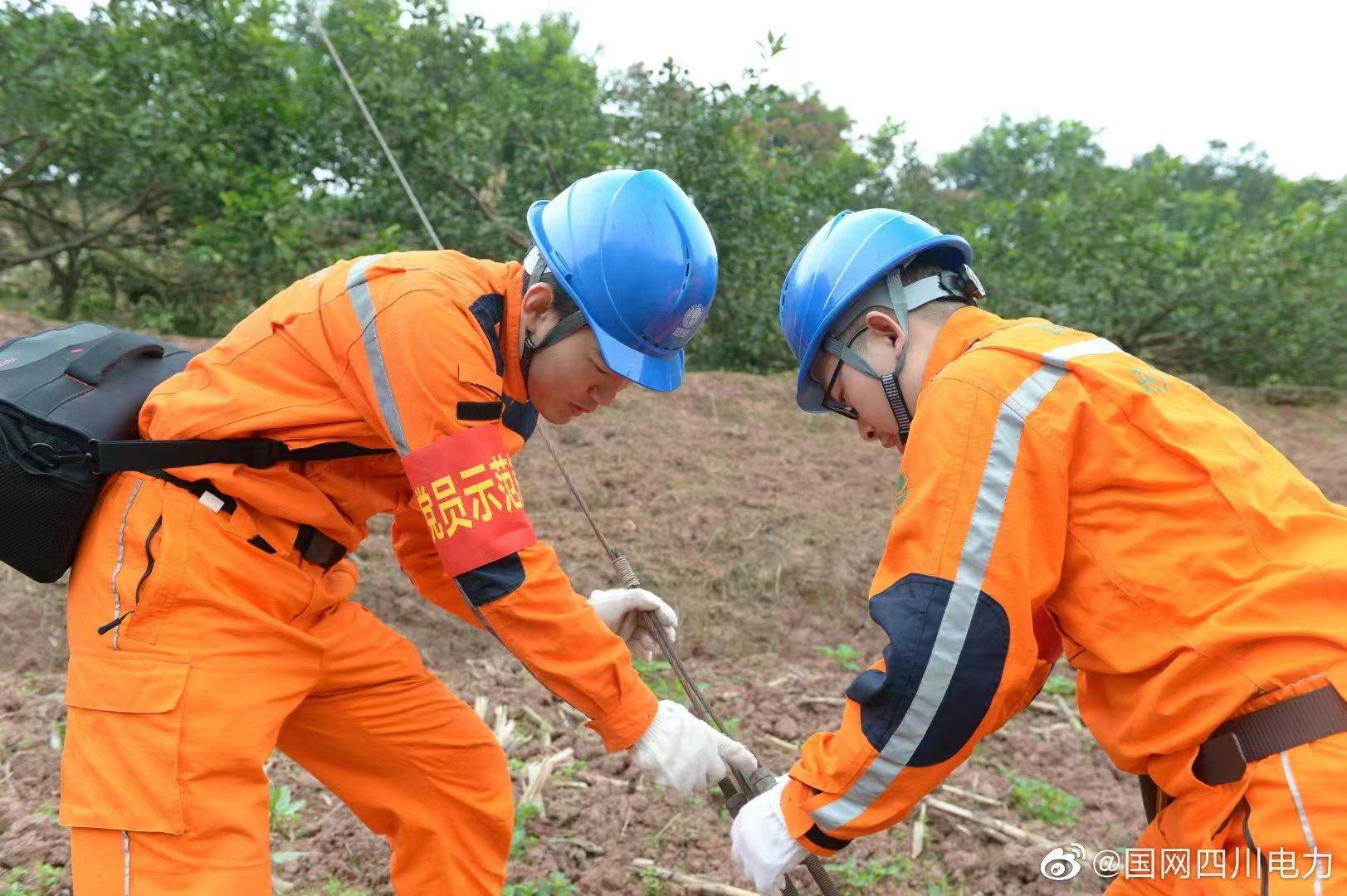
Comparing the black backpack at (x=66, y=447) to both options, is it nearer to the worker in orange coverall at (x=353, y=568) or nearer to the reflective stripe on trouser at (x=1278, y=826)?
the worker in orange coverall at (x=353, y=568)

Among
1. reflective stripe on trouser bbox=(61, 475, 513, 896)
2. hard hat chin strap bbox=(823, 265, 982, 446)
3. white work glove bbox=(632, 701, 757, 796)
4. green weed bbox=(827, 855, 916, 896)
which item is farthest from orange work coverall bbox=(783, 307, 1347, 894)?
green weed bbox=(827, 855, 916, 896)

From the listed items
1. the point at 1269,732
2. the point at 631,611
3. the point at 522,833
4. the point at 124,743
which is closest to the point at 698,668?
the point at 522,833

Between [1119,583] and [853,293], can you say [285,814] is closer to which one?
[853,293]

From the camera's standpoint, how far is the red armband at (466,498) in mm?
2258

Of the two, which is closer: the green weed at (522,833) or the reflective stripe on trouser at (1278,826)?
the reflective stripe on trouser at (1278,826)

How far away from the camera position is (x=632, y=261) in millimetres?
2525

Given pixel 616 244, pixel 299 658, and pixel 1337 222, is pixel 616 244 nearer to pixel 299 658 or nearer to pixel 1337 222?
pixel 299 658

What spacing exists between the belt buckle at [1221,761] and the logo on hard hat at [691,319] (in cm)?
150

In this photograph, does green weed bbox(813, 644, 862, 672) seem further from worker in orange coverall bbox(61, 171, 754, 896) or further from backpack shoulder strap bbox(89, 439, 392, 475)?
backpack shoulder strap bbox(89, 439, 392, 475)

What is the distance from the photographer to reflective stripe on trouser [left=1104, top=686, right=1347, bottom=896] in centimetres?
167

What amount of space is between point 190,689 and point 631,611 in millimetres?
1255

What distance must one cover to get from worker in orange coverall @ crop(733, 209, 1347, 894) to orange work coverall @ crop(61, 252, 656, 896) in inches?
30.7

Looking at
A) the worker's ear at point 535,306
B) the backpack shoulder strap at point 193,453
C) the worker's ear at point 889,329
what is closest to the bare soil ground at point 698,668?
the backpack shoulder strap at point 193,453

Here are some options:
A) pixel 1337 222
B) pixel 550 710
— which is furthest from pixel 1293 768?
pixel 1337 222
